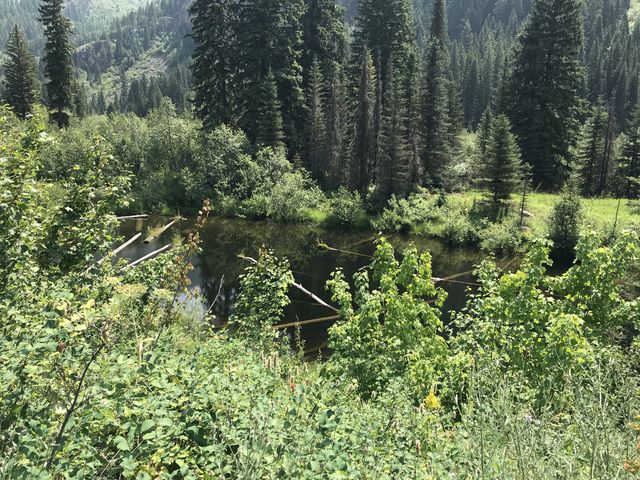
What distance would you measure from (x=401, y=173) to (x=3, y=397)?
36.6m

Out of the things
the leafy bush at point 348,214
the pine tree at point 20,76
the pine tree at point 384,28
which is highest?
the pine tree at point 384,28

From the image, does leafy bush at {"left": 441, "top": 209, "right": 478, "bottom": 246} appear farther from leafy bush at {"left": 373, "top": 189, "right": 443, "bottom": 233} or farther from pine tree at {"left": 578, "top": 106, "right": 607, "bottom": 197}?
pine tree at {"left": 578, "top": 106, "right": 607, "bottom": 197}

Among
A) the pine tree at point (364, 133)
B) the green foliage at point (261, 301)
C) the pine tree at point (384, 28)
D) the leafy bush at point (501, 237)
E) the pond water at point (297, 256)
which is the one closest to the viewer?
the green foliage at point (261, 301)

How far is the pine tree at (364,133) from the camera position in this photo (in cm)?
3875

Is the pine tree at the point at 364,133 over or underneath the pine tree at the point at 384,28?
underneath

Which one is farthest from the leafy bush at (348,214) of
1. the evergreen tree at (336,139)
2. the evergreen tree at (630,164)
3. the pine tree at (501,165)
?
→ the evergreen tree at (630,164)

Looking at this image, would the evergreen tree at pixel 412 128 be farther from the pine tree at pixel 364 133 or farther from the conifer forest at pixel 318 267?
A: the pine tree at pixel 364 133

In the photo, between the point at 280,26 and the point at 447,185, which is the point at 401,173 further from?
the point at 280,26

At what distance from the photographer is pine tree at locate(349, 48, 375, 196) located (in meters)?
38.8

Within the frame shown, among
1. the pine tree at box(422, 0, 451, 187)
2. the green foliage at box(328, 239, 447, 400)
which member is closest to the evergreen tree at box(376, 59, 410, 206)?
the pine tree at box(422, 0, 451, 187)

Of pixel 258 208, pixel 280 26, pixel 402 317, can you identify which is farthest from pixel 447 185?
pixel 402 317

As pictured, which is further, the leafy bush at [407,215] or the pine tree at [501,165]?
the leafy bush at [407,215]

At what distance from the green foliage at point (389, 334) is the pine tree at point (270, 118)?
33.7 metres

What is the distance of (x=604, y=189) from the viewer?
46375 millimetres
